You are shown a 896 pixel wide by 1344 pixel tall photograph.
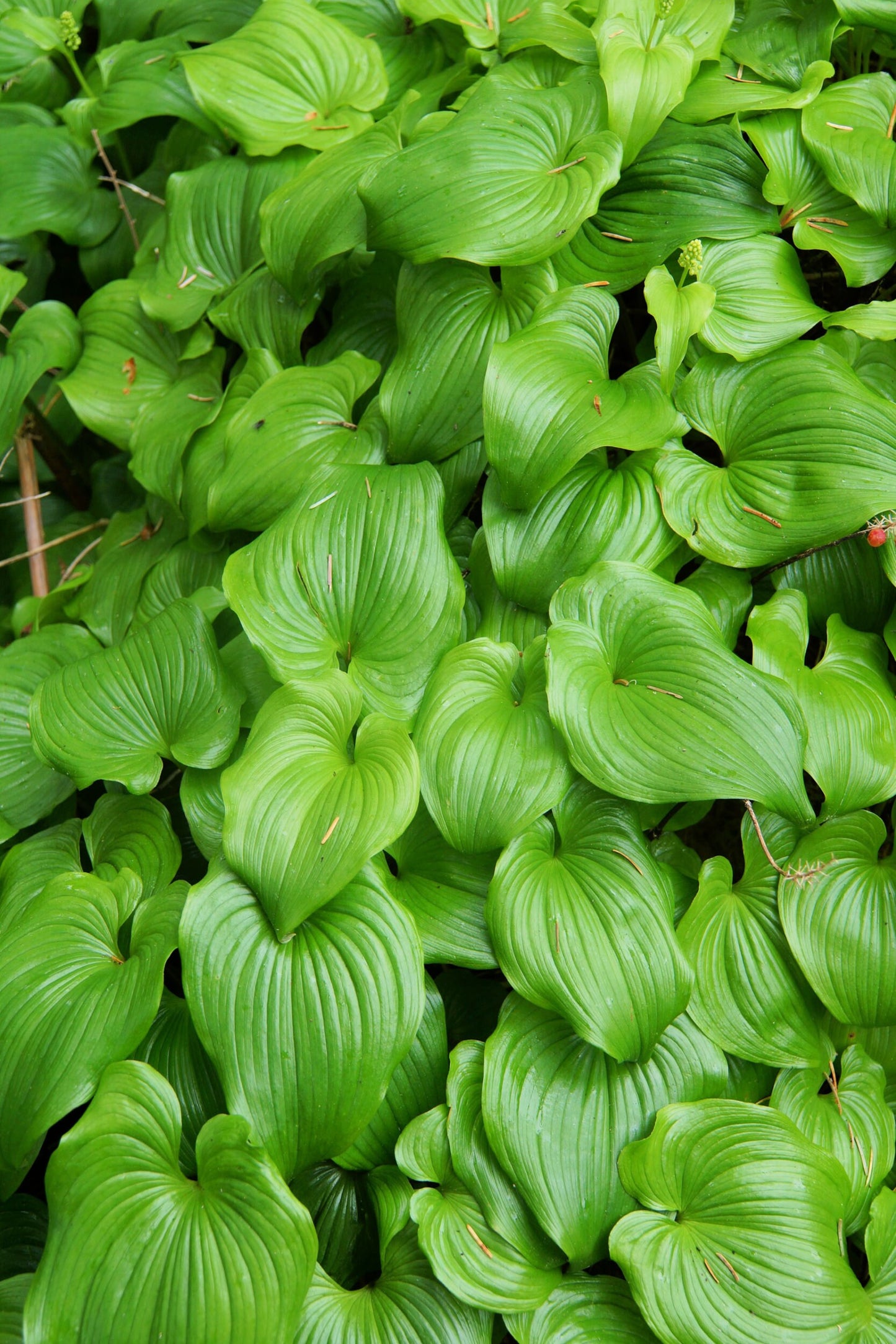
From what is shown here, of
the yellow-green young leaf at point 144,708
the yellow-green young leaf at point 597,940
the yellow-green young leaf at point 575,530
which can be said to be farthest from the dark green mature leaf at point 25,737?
the yellow-green young leaf at point 597,940

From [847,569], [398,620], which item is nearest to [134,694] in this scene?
[398,620]

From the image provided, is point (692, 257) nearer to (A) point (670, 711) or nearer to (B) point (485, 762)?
(A) point (670, 711)

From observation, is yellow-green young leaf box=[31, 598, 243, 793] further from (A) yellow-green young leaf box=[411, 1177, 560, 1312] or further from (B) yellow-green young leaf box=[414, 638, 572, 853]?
(A) yellow-green young leaf box=[411, 1177, 560, 1312]

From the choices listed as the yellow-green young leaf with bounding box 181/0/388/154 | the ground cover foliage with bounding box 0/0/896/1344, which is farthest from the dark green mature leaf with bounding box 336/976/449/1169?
the yellow-green young leaf with bounding box 181/0/388/154

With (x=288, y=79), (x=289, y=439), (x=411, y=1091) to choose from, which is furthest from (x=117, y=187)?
(x=411, y=1091)

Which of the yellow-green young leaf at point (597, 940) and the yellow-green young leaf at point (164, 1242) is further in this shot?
the yellow-green young leaf at point (597, 940)

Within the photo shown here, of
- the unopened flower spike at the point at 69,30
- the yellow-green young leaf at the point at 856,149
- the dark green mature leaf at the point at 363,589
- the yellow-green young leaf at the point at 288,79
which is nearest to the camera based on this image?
the dark green mature leaf at the point at 363,589

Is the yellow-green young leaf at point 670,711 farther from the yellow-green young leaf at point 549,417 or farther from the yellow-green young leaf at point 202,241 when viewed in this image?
the yellow-green young leaf at point 202,241
